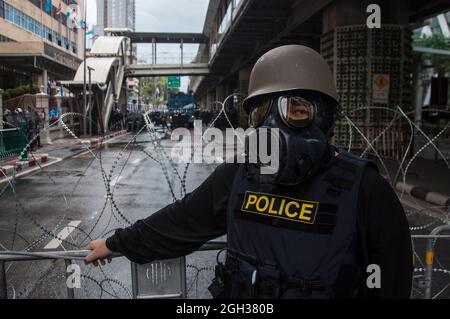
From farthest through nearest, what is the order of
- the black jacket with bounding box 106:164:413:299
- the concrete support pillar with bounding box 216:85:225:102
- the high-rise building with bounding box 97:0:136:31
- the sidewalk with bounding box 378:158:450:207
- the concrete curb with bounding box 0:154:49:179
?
the high-rise building with bounding box 97:0:136:31 < the concrete support pillar with bounding box 216:85:225:102 < the concrete curb with bounding box 0:154:49:179 < the sidewalk with bounding box 378:158:450:207 < the black jacket with bounding box 106:164:413:299

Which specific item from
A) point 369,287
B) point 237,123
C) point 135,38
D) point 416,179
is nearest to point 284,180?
point 369,287

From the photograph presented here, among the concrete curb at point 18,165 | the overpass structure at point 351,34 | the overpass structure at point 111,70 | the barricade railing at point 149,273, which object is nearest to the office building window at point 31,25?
the overpass structure at point 111,70

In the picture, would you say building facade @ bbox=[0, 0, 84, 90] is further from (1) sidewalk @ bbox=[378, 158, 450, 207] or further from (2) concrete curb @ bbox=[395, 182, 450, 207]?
(2) concrete curb @ bbox=[395, 182, 450, 207]

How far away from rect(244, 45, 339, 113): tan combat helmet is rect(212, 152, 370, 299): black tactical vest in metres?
0.26

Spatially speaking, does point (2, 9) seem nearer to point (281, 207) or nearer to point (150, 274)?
point (150, 274)

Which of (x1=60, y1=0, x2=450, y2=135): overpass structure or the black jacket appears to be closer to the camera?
the black jacket

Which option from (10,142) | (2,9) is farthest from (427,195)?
(2,9)

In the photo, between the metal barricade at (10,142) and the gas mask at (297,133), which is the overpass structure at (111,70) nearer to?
the metal barricade at (10,142)

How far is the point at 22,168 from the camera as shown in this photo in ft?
44.9

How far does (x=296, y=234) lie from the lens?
1.58 meters

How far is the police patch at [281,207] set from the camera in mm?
1582

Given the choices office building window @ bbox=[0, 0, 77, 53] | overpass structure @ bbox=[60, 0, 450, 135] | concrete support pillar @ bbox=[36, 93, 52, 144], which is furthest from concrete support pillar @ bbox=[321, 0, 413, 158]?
office building window @ bbox=[0, 0, 77, 53]

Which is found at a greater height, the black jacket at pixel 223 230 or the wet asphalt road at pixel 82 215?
the black jacket at pixel 223 230

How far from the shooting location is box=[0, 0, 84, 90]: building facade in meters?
29.6
